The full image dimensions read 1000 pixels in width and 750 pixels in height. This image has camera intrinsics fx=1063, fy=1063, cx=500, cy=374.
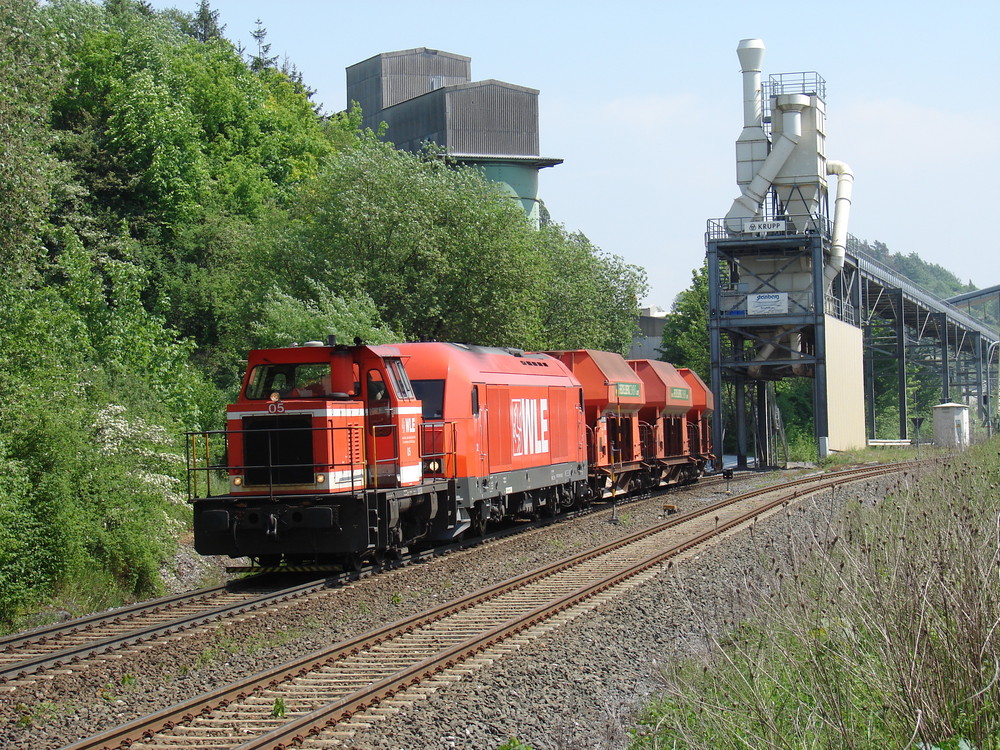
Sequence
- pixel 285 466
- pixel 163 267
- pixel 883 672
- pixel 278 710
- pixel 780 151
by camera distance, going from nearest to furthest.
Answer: pixel 883 672 < pixel 278 710 < pixel 285 466 < pixel 163 267 < pixel 780 151

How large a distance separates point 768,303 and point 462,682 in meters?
35.4

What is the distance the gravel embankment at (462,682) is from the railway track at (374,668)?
1.32 feet

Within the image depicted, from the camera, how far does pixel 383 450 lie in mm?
15367

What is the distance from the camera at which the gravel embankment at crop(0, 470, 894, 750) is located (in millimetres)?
7934

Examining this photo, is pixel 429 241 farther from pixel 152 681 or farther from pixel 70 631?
pixel 152 681

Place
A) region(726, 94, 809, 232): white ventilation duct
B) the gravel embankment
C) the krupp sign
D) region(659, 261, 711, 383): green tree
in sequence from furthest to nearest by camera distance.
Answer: region(659, 261, 711, 383): green tree → region(726, 94, 809, 232): white ventilation duct → the krupp sign → the gravel embankment

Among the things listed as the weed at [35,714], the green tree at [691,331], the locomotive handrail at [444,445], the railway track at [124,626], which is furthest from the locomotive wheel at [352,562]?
the green tree at [691,331]

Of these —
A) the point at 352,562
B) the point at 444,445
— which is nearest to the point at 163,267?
the point at 444,445

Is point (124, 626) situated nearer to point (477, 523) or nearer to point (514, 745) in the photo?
point (514, 745)

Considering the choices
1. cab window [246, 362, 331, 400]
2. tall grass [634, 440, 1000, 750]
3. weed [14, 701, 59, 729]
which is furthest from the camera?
cab window [246, 362, 331, 400]

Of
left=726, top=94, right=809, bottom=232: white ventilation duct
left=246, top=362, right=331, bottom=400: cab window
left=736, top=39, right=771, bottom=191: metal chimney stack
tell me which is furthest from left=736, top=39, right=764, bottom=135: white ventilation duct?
left=246, top=362, right=331, bottom=400: cab window

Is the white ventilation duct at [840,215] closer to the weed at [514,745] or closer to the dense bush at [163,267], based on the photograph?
the dense bush at [163,267]

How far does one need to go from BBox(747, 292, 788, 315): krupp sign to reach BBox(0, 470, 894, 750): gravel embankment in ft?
93.2

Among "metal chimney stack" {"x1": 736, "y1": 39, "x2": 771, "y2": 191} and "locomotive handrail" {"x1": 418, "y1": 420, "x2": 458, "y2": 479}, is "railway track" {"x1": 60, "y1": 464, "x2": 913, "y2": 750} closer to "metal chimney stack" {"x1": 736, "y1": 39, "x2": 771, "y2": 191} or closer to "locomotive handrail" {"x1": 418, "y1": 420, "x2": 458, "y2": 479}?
"locomotive handrail" {"x1": 418, "y1": 420, "x2": 458, "y2": 479}
